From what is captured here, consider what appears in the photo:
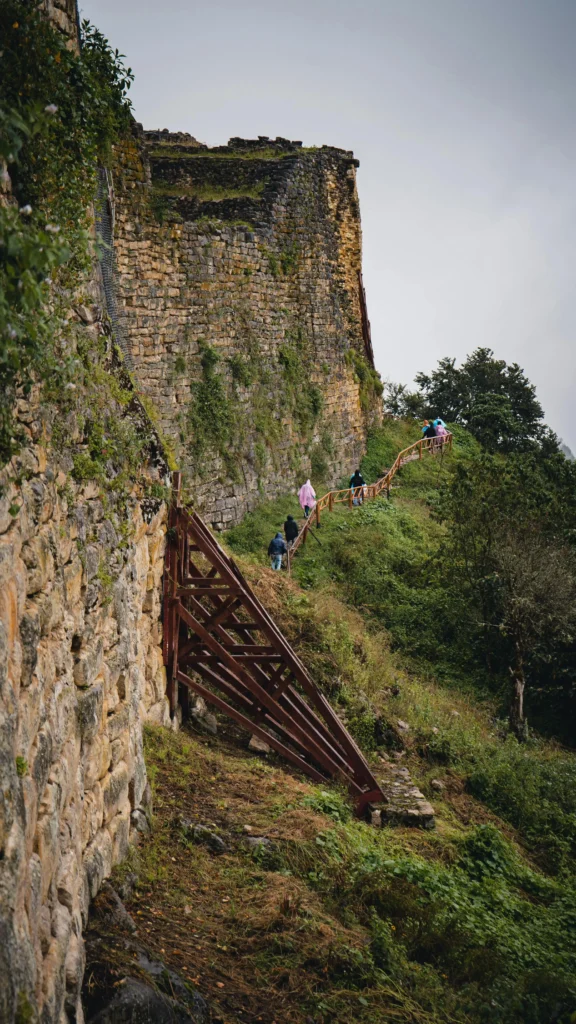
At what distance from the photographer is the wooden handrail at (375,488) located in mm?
18969

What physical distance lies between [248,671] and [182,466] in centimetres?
625

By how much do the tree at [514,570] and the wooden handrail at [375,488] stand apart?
2444mm

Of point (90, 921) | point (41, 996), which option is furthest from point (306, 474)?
point (41, 996)

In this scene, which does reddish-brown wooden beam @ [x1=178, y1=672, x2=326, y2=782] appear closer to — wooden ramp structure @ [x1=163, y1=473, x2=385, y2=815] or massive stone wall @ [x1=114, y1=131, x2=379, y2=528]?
wooden ramp structure @ [x1=163, y1=473, x2=385, y2=815]

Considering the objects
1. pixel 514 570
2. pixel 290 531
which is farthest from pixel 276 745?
pixel 290 531

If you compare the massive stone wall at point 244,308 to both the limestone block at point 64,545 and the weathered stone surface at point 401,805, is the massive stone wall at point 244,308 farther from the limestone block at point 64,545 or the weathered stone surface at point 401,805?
the limestone block at point 64,545

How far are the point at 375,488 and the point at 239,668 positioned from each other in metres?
12.4

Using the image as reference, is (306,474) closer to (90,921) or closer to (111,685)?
(111,685)

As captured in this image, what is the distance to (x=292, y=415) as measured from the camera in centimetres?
2094

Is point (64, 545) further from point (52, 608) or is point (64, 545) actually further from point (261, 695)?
point (261, 695)

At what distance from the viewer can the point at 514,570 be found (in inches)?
669

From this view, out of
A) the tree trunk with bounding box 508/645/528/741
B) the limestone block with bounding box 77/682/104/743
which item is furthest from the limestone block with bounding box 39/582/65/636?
the tree trunk with bounding box 508/645/528/741

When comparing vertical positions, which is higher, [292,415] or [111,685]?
[292,415]

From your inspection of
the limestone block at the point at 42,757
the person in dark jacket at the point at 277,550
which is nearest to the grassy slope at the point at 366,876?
the limestone block at the point at 42,757
